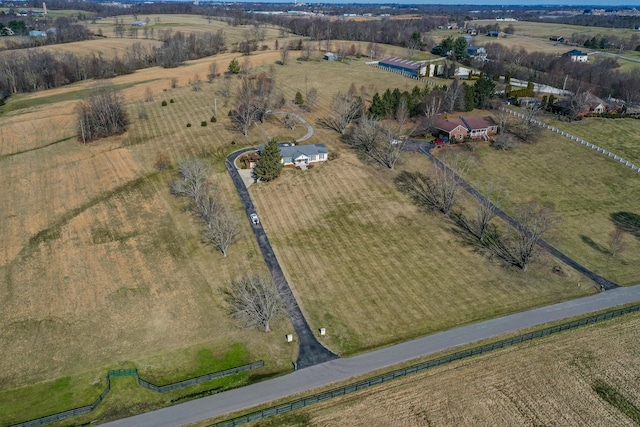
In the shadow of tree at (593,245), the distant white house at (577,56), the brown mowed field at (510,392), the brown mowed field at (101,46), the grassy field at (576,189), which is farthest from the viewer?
the distant white house at (577,56)

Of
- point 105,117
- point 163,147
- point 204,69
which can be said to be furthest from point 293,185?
point 204,69

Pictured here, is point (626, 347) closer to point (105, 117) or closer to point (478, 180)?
point (478, 180)

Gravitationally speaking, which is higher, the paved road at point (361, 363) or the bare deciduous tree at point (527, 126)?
the bare deciduous tree at point (527, 126)

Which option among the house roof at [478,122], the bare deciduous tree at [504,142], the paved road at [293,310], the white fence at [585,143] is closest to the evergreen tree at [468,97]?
the white fence at [585,143]

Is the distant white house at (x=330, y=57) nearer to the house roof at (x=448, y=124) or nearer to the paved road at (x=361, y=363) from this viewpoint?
the house roof at (x=448, y=124)

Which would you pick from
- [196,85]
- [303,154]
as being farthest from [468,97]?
[196,85]

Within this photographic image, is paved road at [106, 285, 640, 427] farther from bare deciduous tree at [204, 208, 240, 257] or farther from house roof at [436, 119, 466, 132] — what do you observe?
house roof at [436, 119, 466, 132]

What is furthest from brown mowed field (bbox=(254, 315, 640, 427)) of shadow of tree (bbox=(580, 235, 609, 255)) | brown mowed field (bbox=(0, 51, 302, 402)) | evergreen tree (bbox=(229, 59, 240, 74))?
evergreen tree (bbox=(229, 59, 240, 74))
